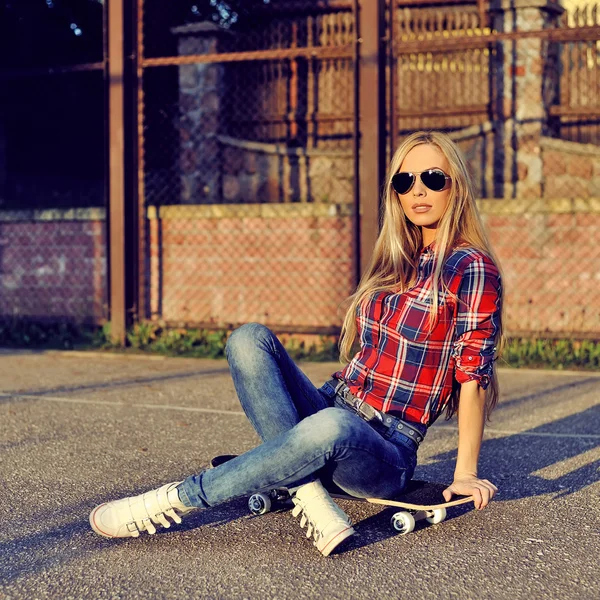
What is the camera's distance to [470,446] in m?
3.06

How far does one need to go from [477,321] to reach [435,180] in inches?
20.9

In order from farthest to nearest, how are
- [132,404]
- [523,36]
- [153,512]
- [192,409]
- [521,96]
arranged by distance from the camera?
1. [521,96]
2. [523,36]
3. [132,404]
4. [192,409]
5. [153,512]

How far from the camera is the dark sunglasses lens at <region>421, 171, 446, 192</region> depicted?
3266 mm

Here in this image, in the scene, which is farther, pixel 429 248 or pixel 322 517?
pixel 429 248

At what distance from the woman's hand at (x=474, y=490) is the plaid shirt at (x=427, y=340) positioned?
283 mm

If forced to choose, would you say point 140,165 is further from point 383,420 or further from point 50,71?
point 383,420

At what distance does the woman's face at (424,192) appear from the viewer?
3.29 meters

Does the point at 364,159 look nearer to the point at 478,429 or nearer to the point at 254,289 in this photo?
the point at 254,289

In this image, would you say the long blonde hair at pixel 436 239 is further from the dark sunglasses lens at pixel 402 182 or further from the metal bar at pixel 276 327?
the metal bar at pixel 276 327

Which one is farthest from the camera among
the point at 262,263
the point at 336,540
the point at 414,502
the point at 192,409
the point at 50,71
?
Answer: the point at 50,71

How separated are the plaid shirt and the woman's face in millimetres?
124

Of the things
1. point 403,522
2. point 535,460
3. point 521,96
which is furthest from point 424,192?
point 521,96

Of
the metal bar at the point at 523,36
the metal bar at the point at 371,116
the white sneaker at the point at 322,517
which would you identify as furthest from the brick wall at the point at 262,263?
the white sneaker at the point at 322,517

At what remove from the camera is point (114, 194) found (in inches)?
334
